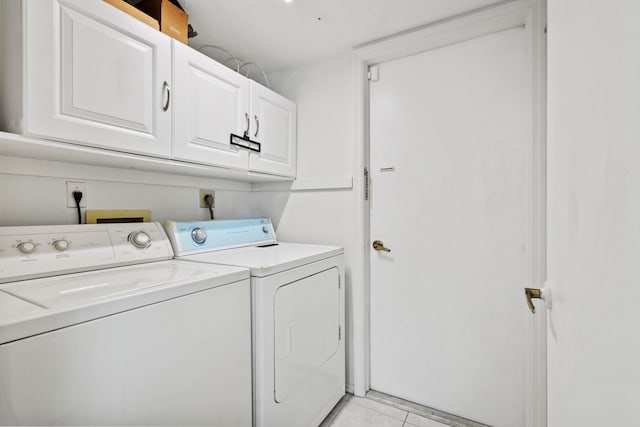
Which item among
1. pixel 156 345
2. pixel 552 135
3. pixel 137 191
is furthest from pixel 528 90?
pixel 137 191

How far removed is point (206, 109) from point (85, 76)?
0.53 metres

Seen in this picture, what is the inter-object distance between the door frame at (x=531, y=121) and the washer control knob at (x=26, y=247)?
5.26 feet

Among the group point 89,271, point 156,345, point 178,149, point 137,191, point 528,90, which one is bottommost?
point 156,345

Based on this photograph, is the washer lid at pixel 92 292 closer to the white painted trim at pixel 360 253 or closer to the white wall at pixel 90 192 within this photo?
the white wall at pixel 90 192

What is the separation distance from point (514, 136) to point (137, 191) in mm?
2110

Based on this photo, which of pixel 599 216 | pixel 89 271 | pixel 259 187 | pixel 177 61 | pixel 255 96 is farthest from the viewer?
pixel 259 187

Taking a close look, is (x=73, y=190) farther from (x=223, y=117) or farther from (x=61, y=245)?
(x=223, y=117)

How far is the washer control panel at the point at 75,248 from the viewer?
1041 mm

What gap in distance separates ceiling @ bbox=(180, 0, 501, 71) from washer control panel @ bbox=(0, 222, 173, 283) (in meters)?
1.21

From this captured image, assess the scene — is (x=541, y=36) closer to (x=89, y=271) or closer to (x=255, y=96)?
(x=255, y=96)

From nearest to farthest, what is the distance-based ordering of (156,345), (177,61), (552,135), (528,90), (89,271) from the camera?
(552,135), (156,345), (89,271), (177,61), (528,90)

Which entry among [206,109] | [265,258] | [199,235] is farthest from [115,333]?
[206,109]

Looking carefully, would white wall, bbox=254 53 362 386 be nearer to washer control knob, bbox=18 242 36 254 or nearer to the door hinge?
the door hinge

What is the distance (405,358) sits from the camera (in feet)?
6.12
